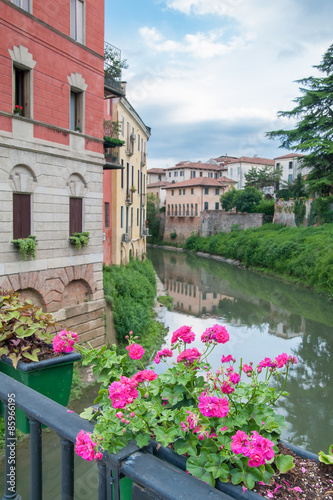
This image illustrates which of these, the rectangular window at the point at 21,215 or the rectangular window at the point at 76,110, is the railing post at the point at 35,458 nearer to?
the rectangular window at the point at 21,215

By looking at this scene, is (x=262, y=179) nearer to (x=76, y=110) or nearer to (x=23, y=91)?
(x=76, y=110)

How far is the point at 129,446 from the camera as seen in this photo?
1.61 meters

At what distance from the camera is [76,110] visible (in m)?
11.6

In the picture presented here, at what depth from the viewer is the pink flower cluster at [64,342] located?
8.79ft

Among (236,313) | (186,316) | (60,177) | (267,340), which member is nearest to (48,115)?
(60,177)

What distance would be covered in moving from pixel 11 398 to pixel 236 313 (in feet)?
73.1

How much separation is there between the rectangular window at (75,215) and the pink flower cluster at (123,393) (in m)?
9.96

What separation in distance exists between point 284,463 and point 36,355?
1730 mm

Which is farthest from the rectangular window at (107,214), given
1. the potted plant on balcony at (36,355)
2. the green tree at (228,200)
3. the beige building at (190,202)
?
the beige building at (190,202)

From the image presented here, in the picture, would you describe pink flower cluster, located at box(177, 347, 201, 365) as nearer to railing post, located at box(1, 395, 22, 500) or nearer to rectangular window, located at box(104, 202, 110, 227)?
railing post, located at box(1, 395, 22, 500)

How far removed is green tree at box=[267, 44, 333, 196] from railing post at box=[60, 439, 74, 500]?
34.9 metres

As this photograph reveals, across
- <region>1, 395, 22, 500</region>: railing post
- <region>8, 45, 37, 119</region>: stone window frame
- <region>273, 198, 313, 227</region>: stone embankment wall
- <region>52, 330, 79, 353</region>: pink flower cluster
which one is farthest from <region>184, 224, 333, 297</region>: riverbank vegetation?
<region>1, 395, 22, 500</region>: railing post

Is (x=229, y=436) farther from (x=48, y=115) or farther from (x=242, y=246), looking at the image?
(x=242, y=246)

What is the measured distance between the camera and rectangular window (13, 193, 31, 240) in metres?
9.68
